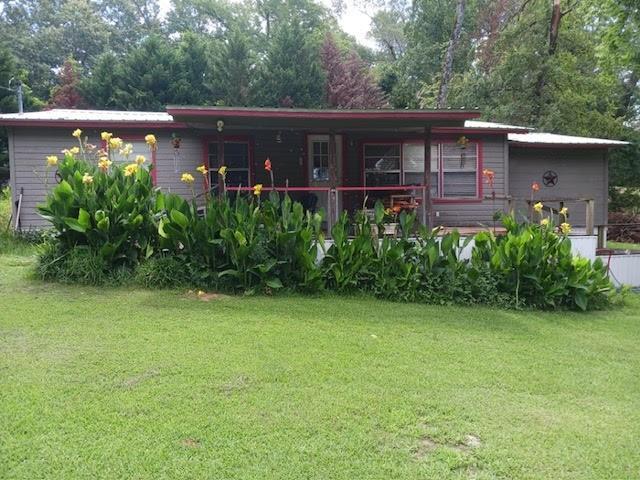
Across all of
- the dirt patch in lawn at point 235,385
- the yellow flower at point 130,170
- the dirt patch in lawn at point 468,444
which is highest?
the yellow flower at point 130,170

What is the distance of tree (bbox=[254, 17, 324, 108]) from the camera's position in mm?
22984

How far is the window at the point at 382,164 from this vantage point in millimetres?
11906

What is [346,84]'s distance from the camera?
2366cm

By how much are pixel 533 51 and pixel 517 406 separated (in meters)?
18.2

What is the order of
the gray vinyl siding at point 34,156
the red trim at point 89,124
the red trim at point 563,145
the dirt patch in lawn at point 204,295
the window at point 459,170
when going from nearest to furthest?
the dirt patch in lawn at point 204,295, the red trim at point 89,124, the gray vinyl siding at point 34,156, the window at point 459,170, the red trim at point 563,145

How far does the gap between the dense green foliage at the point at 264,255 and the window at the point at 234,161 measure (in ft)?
14.7

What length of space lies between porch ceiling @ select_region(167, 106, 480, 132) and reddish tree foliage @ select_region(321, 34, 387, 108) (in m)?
14.6

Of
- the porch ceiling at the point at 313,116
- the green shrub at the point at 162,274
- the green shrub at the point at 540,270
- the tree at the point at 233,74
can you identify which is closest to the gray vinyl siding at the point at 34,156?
the porch ceiling at the point at 313,116

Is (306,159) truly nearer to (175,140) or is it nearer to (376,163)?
(376,163)

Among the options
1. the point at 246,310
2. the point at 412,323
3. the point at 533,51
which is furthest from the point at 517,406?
the point at 533,51

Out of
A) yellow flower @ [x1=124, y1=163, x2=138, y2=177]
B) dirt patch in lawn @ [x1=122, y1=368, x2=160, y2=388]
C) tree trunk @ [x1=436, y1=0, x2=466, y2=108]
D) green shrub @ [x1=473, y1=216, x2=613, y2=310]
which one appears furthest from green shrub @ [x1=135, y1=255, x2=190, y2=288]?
tree trunk @ [x1=436, y1=0, x2=466, y2=108]

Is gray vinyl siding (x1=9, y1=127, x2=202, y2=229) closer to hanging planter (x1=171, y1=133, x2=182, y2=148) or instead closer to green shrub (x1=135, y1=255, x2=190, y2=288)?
hanging planter (x1=171, y1=133, x2=182, y2=148)

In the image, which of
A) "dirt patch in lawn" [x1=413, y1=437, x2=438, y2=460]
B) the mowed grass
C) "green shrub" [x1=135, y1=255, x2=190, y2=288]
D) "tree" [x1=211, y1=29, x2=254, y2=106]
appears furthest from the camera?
"tree" [x1=211, y1=29, x2=254, y2=106]

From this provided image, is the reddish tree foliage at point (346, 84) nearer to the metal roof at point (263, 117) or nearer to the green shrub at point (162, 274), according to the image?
the metal roof at point (263, 117)
